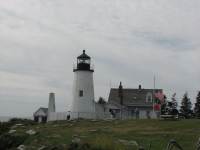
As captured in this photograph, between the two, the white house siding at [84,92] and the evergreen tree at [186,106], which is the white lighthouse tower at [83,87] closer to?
the white house siding at [84,92]

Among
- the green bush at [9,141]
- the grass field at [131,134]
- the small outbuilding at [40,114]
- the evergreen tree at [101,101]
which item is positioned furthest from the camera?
the evergreen tree at [101,101]

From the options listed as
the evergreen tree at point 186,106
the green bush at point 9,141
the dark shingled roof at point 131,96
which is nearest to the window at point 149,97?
the dark shingled roof at point 131,96

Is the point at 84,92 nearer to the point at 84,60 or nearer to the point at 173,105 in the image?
the point at 84,60

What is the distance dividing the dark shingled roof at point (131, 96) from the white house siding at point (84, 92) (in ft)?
37.8

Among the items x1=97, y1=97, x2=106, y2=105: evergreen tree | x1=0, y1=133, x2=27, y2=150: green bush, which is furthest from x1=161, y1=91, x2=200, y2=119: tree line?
x1=0, y1=133, x2=27, y2=150: green bush

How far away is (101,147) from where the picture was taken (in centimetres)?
1524

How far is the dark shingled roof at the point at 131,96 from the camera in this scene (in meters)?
51.4

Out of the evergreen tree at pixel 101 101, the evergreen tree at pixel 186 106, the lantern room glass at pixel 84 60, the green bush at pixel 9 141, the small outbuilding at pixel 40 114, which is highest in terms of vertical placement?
the lantern room glass at pixel 84 60

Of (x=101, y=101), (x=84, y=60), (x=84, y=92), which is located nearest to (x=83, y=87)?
(x=84, y=92)

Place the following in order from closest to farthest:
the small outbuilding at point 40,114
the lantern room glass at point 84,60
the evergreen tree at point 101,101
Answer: the lantern room glass at point 84,60 < the small outbuilding at point 40,114 < the evergreen tree at point 101,101

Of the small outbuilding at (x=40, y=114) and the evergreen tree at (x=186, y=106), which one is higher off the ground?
the evergreen tree at (x=186, y=106)

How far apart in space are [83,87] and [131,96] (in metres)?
13.8

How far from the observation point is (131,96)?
52.7m

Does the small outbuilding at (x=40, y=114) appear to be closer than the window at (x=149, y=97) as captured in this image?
No
